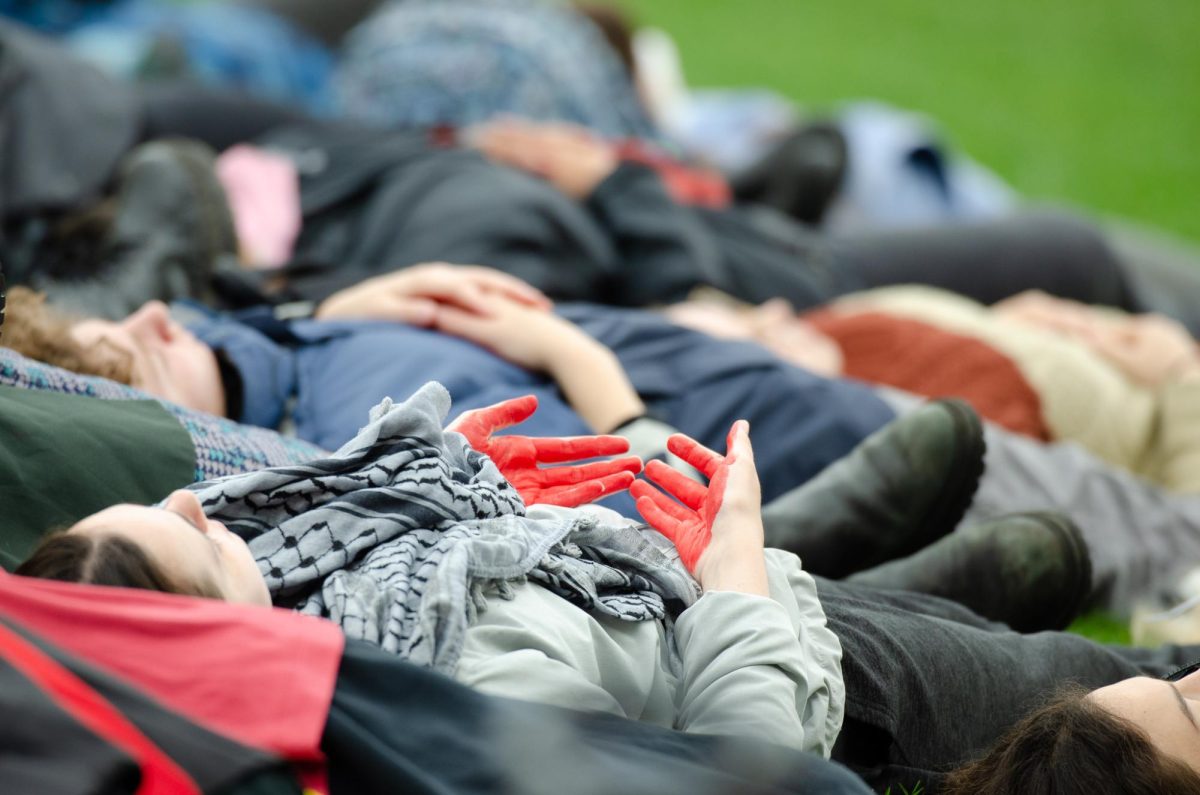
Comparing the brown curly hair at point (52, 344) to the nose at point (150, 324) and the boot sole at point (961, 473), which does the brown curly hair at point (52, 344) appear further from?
the boot sole at point (961, 473)

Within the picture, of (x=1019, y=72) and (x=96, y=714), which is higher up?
(x=96, y=714)

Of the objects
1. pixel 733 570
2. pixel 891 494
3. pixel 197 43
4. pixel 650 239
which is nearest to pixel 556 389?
pixel 891 494

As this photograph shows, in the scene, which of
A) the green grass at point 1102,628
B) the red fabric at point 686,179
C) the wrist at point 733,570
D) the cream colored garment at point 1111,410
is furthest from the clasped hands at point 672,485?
the red fabric at point 686,179

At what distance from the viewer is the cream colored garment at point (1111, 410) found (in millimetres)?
2207

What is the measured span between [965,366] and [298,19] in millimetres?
2655

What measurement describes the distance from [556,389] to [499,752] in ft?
3.12

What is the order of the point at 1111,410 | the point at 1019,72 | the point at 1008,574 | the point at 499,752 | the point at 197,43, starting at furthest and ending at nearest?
1. the point at 1019,72
2. the point at 197,43
3. the point at 1111,410
4. the point at 1008,574
5. the point at 499,752

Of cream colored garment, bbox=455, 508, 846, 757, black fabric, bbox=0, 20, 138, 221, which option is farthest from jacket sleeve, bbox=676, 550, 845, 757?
black fabric, bbox=0, 20, 138, 221

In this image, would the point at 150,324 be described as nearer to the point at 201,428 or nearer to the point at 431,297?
the point at 201,428

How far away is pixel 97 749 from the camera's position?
83cm

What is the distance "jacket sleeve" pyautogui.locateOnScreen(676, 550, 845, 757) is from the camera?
41.0 inches

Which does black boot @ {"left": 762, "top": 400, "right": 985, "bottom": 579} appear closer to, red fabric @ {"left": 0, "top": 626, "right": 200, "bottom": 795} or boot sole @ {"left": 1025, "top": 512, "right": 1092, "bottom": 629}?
boot sole @ {"left": 1025, "top": 512, "right": 1092, "bottom": 629}

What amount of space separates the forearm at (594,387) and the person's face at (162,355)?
18.9 inches

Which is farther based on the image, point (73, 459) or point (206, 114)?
point (206, 114)
